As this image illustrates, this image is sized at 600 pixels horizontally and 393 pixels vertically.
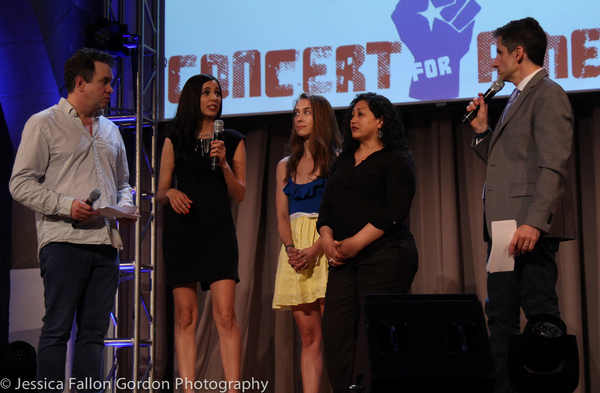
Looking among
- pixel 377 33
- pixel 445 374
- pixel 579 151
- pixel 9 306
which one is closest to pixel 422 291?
pixel 579 151

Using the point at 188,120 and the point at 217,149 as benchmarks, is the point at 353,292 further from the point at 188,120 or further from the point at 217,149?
the point at 188,120

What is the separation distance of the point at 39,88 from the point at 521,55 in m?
3.27

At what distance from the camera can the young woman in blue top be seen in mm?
2855

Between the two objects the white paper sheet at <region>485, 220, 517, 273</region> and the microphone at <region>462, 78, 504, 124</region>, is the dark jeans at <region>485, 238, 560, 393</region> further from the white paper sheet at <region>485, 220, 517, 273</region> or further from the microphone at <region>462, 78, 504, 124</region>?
the microphone at <region>462, 78, 504, 124</region>

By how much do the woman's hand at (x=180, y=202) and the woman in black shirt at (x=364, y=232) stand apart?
25.6 inches

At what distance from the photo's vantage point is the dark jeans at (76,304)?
2373mm

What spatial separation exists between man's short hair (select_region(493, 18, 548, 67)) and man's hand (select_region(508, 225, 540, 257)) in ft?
2.46

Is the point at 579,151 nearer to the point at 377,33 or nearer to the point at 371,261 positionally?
the point at 377,33

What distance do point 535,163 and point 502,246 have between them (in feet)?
1.21

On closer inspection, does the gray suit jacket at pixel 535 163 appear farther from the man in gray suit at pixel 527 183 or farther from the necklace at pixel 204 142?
the necklace at pixel 204 142

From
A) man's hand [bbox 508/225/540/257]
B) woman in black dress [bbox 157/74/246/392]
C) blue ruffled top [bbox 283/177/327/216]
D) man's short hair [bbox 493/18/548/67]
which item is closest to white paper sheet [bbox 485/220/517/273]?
man's hand [bbox 508/225/540/257]

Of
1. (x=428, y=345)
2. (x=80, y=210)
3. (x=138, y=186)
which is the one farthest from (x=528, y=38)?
(x=138, y=186)

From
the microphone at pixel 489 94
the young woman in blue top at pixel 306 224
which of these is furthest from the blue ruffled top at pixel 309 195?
the microphone at pixel 489 94

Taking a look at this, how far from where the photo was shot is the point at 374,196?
2570mm
